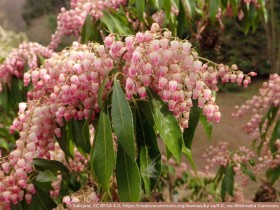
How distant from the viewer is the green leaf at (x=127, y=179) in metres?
1.14

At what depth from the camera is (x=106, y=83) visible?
1178 mm

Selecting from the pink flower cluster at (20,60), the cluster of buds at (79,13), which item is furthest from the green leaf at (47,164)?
the pink flower cluster at (20,60)

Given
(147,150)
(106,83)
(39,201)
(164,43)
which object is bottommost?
→ (39,201)

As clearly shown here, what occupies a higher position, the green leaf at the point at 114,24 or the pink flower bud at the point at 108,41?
the pink flower bud at the point at 108,41

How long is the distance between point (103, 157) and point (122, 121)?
0.32 ft

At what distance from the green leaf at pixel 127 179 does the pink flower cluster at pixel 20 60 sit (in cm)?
166

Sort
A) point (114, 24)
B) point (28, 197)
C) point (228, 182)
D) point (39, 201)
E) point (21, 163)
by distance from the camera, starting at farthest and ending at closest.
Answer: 1. point (228, 182)
2. point (114, 24)
3. point (39, 201)
4. point (28, 197)
5. point (21, 163)

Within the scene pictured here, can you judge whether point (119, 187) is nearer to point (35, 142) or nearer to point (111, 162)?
point (111, 162)

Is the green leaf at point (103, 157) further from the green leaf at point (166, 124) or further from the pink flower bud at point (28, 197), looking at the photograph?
the pink flower bud at point (28, 197)

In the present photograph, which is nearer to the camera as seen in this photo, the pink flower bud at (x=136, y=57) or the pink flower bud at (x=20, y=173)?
the pink flower bud at (x=136, y=57)

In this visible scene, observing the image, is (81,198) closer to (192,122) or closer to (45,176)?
(45,176)

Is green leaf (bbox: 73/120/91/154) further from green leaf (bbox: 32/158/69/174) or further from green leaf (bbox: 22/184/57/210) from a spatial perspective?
green leaf (bbox: 22/184/57/210)

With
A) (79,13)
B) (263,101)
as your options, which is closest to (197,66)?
(263,101)

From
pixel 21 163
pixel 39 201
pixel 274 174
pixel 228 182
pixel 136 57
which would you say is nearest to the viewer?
pixel 136 57
